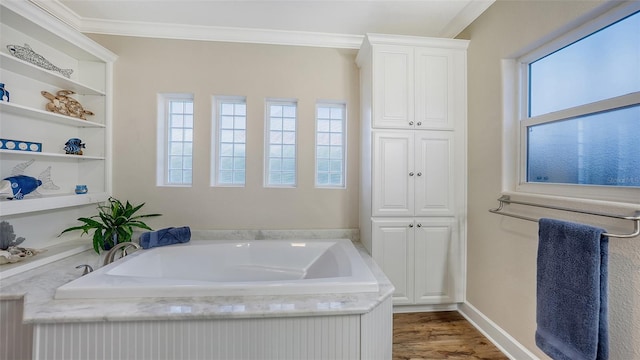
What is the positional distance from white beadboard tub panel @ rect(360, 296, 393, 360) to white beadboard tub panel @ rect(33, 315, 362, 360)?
0.12ft

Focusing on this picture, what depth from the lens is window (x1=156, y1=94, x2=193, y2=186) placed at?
237 centimetres

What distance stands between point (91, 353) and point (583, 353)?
2179 millimetres

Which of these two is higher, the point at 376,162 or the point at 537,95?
the point at 537,95

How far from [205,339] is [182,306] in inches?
7.4

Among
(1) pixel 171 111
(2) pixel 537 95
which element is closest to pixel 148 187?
(1) pixel 171 111

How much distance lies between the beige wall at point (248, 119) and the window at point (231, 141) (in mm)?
110

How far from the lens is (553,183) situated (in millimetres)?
1475

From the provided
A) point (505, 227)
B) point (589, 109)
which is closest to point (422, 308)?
point (505, 227)

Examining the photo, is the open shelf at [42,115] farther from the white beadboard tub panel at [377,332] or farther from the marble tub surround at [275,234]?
the white beadboard tub panel at [377,332]

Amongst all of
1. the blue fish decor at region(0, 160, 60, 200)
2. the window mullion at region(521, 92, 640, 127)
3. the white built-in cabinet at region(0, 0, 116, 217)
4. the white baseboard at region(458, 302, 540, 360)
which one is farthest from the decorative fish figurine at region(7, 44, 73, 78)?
the white baseboard at region(458, 302, 540, 360)

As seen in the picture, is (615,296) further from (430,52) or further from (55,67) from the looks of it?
(55,67)

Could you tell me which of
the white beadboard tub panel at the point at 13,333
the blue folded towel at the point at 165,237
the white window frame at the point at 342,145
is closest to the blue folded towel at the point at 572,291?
the white window frame at the point at 342,145

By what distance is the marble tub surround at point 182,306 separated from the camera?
1.11m

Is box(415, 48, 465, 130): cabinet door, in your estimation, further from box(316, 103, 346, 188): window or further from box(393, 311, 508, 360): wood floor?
box(393, 311, 508, 360): wood floor
